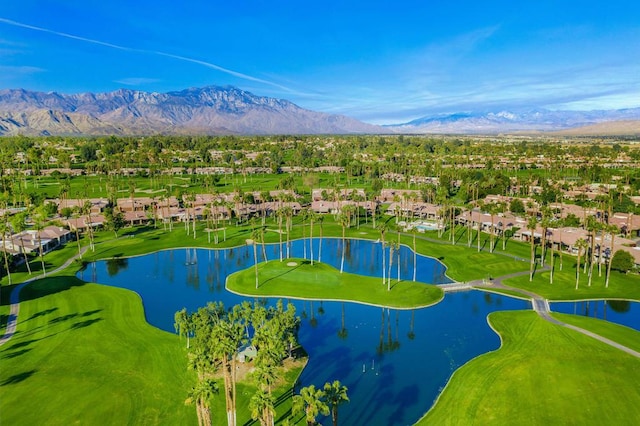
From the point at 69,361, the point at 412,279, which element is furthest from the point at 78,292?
the point at 412,279

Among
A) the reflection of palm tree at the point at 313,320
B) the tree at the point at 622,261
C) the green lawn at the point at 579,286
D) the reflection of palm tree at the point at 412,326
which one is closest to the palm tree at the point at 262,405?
the reflection of palm tree at the point at 313,320

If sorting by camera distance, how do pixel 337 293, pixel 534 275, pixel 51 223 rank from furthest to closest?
1. pixel 51 223
2. pixel 534 275
3. pixel 337 293

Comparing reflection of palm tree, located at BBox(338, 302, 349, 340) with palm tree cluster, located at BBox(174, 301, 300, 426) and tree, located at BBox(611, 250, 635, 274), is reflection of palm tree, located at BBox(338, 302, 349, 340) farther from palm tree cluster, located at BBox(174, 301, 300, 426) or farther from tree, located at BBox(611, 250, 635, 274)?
tree, located at BBox(611, 250, 635, 274)

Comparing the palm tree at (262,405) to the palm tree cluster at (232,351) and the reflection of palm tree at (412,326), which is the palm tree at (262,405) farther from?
the reflection of palm tree at (412,326)

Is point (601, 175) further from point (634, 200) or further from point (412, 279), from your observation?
point (412, 279)

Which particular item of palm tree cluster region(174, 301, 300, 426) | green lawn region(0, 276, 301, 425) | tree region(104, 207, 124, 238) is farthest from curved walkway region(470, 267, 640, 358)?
tree region(104, 207, 124, 238)

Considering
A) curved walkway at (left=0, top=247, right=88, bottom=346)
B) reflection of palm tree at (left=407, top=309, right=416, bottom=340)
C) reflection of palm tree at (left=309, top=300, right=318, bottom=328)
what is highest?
curved walkway at (left=0, top=247, right=88, bottom=346)

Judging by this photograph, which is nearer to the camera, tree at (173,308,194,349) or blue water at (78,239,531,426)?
blue water at (78,239,531,426)

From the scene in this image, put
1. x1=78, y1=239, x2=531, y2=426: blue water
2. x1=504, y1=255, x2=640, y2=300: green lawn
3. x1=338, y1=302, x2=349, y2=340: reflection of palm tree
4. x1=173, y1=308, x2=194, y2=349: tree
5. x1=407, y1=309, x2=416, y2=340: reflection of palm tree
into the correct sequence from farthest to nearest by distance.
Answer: x1=504, y1=255, x2=640, y2=300: green lawn, x1=407, y1=309, x2=416, y2=340: reflection of palm tree, x1=338, y1=302, x2=349, y2=340: reflection of palm tree, x1=173, y1=308, x2=194, y2=349: tree, x1=78, y1=239, x2=531, y2=426: blue water
